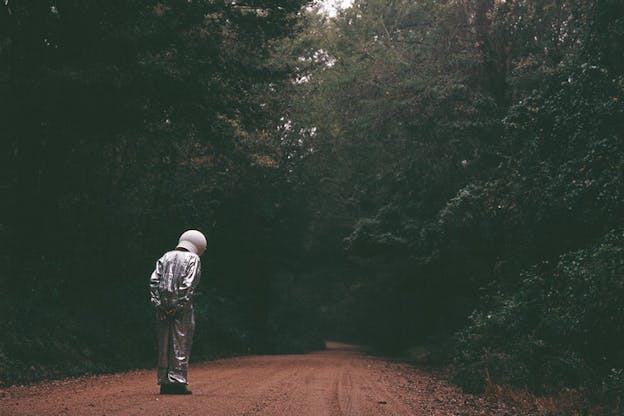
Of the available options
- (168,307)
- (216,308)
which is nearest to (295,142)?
(216,308)

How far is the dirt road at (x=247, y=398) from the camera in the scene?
752 centimetres

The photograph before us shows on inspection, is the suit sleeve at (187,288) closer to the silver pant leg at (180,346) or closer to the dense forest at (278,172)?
the silver pant leg at (180,346)

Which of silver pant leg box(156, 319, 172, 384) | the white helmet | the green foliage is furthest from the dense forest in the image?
the white helmet

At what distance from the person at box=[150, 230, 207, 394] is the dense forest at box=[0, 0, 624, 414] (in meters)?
3.24

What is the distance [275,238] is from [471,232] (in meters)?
12.2

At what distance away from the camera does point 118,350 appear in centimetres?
1552

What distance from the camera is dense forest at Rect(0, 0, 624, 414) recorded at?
40.4 feet

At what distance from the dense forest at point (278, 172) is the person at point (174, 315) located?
3245mm

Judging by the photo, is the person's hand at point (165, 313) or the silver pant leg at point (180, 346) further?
the person's hand at point (165, 313)

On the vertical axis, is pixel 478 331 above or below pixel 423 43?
below

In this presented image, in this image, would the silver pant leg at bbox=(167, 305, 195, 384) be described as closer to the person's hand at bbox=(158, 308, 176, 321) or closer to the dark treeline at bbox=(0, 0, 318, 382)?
the person's hand at bbox=(158, 308, 176, 321)

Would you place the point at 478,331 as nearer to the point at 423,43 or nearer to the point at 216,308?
the point at 216,308

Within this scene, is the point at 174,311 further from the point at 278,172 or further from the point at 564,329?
the point at 278,172

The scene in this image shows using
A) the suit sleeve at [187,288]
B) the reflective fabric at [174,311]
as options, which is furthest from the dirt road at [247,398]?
the suit sleeve at [187,288]
